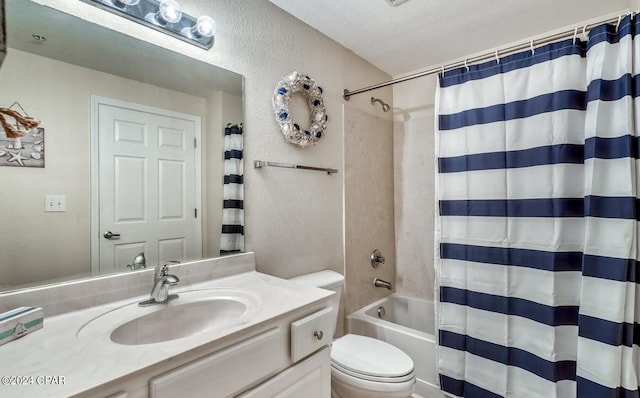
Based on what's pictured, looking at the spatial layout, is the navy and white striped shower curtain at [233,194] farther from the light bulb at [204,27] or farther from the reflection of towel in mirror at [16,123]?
the reflection of towel in mirror at [16,123]

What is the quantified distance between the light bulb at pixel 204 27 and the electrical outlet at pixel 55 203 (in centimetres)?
83

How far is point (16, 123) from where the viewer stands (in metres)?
0.89

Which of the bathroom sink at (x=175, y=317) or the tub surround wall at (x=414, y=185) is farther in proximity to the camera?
the tub surround wall at (x=414, y=185)

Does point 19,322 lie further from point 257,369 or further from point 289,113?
point 289,113

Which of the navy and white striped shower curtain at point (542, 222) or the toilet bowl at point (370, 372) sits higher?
the navy and white striped shower curtain at point (542, 222)

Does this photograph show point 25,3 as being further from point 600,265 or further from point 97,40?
point 600,265

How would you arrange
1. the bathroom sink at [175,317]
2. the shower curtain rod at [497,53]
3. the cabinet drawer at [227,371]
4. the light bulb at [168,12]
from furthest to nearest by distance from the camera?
the shower curtain rod at [497,53] → the light bulb at [168,12] → the bathroom sink at [175,317] → the cabinet drawer at [227,371]

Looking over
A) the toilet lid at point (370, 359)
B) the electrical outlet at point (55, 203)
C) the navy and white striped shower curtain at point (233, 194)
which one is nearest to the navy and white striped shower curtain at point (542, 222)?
the toilet lid at point (370, 359)

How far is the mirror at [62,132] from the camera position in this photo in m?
0.89

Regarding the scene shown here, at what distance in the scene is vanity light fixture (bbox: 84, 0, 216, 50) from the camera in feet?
3.53

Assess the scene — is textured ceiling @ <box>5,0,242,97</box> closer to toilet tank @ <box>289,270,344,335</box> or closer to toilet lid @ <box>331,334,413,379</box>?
toilet tank @ <box>289,270,344,335</box>

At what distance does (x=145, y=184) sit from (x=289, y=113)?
820 millimetres

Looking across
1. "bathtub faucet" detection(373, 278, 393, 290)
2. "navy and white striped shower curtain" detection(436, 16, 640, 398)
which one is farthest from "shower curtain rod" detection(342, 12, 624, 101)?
"bathtub faucet" detection(373, 278, 393, 290)

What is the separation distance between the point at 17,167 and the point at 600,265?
7.19 feet
